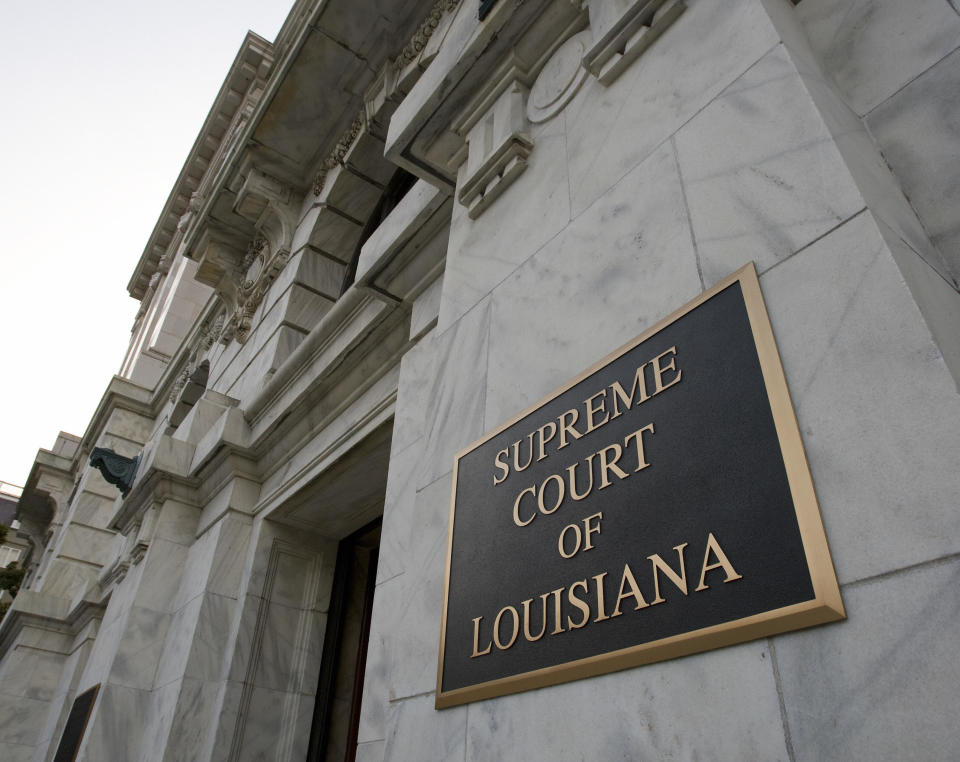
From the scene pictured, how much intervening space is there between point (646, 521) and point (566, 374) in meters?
0.86

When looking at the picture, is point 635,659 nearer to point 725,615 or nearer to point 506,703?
point 725,615

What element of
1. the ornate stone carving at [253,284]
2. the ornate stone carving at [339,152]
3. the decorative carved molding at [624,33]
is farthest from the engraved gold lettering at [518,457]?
the ornate stone carving at [253,284]

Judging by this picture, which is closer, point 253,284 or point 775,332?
point 775,332

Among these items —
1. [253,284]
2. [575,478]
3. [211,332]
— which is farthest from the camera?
[211,332]

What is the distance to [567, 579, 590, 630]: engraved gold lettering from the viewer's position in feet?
7.19

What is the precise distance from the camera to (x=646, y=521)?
214cm

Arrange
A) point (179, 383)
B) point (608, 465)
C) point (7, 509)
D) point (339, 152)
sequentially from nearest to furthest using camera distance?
point (608, 465) < point (339, 152) < point (179, 383) < point (7, 509)

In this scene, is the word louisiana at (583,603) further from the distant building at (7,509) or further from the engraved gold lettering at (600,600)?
the distant building at (7,509)

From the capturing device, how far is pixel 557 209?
3486 mm

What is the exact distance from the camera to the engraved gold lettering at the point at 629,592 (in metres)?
2.03

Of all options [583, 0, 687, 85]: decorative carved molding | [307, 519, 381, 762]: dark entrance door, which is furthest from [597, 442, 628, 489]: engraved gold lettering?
[307, 519, 381, 762]: dark entrance door

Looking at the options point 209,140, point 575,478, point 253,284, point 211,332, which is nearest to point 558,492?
point 575,478

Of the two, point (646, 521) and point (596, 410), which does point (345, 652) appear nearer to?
point (596, 410)

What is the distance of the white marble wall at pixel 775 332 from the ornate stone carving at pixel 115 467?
277 inches
